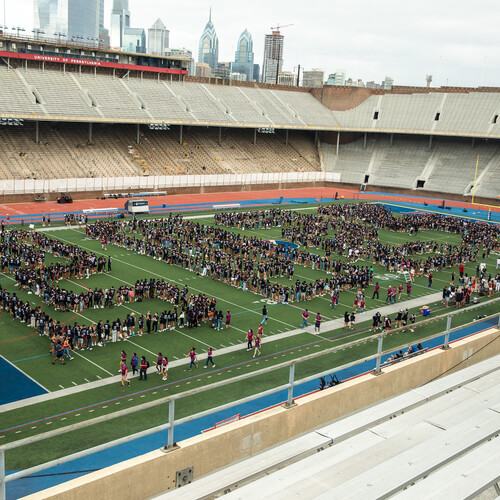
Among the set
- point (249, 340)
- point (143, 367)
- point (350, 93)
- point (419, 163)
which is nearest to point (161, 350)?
point (143, 367)

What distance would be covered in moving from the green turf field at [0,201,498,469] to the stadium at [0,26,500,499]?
11cm

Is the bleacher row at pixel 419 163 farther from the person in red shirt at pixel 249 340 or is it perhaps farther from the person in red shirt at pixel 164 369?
the person in red shirt at pixel 164 369

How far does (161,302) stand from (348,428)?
905 inches

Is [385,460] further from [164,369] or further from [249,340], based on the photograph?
[249,340]

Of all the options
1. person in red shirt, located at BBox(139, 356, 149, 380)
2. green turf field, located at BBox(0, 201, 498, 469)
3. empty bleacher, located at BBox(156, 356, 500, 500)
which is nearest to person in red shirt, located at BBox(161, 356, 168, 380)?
green turf field, located at BBox(0, 201, 498, 469)

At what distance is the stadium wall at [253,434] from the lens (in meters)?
5.09

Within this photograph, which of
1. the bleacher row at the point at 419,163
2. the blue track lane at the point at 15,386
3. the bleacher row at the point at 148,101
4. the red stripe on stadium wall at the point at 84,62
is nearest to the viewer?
the blue track lane at the point at 15,386

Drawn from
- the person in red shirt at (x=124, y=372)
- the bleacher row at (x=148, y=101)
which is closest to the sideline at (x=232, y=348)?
the person in red shirt at (x=124, y=372)

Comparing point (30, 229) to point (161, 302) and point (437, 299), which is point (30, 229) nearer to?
point (161, 302)

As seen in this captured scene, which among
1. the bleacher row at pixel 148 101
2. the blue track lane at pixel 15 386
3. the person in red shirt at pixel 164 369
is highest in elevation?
the bleacher row at pixel 148 101

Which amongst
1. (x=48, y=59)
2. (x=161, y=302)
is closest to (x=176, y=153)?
(x=48, y=59)

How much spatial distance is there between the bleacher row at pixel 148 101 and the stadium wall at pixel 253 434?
190 feet

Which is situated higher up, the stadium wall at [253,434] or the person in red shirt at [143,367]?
the stadium wall at [253,434]

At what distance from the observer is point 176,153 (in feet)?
240
